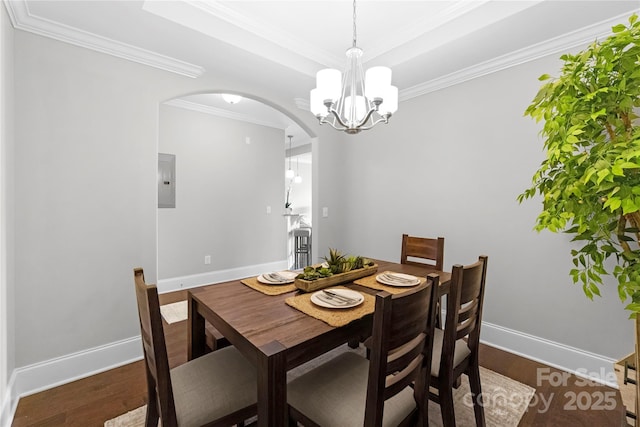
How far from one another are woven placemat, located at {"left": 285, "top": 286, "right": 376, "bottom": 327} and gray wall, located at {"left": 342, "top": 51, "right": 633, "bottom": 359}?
1710 millimetres

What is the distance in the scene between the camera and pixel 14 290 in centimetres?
190

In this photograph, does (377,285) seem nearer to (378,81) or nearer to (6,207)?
(378,81)

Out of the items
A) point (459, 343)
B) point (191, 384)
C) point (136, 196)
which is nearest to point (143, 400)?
point (191, 384)

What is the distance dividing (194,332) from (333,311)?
2.76 feet

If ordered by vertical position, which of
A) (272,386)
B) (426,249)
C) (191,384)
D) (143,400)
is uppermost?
(426,249)

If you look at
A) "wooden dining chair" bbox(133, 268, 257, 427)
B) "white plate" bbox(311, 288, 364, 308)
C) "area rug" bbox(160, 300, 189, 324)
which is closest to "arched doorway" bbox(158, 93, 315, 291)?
"area rug" bbox(160, 300, 189, 324)

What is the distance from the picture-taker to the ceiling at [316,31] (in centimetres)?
190

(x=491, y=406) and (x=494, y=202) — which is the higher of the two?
(x=494, y=202)

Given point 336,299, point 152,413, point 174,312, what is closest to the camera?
point 152,413

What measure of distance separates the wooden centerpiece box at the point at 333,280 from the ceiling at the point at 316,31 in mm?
1874

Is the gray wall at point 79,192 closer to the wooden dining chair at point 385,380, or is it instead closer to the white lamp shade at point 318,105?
the white lamp shade at point 318,105

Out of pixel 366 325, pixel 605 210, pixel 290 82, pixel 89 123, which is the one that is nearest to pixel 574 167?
pixel 605 210

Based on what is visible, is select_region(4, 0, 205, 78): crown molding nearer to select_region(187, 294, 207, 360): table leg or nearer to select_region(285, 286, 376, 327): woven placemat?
select_region(187, 294, 207, 360): table leg

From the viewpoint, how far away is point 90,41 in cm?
212
